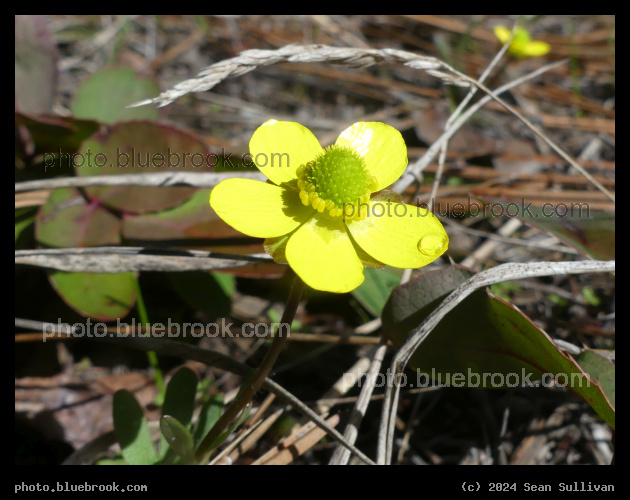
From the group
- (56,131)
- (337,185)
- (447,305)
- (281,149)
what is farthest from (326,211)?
(56,131)

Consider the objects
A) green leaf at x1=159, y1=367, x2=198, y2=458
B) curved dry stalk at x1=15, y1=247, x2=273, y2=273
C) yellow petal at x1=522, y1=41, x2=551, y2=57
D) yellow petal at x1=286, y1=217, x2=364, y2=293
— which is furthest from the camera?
yellow petal at x1=522, y1=41, x2=551, y2=57

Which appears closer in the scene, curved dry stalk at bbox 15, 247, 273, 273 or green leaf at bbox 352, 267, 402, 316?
curved dry stalk at bbox 15, 247, 273, 273

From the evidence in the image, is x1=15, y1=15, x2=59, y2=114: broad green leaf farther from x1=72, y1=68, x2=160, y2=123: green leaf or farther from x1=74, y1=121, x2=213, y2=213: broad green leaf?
x1=74, y1=121, x2=213, y2=213: broad green leaf

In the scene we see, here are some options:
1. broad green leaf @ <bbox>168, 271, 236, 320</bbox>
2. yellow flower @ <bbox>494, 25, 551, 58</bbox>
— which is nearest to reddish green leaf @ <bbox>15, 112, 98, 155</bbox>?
broad green leaf @ <bbox>168, 271, 236, 320</bbox>

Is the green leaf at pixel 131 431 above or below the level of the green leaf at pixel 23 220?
below

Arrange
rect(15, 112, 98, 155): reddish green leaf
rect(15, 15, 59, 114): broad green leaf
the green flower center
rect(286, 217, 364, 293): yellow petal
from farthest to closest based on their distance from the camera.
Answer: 1. rect(15, 15, 59, 114): broad green leaf
2. rect(15, 112, 98, 155): reddish green leaf
3. the green flower center
4. rect(286, 217, 364, 293): yellow petal

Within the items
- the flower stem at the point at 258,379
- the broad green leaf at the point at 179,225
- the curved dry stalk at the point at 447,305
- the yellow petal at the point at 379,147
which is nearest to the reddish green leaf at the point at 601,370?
the curved dry stalk at the point at 447,305

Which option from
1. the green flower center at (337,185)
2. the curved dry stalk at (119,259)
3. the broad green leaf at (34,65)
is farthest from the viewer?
the broad green leaf at (34,65)

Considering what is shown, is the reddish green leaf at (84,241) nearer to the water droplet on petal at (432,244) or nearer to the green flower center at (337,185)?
the green flower center at (337,185)

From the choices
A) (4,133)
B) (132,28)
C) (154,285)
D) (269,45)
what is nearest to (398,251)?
(154,285)
